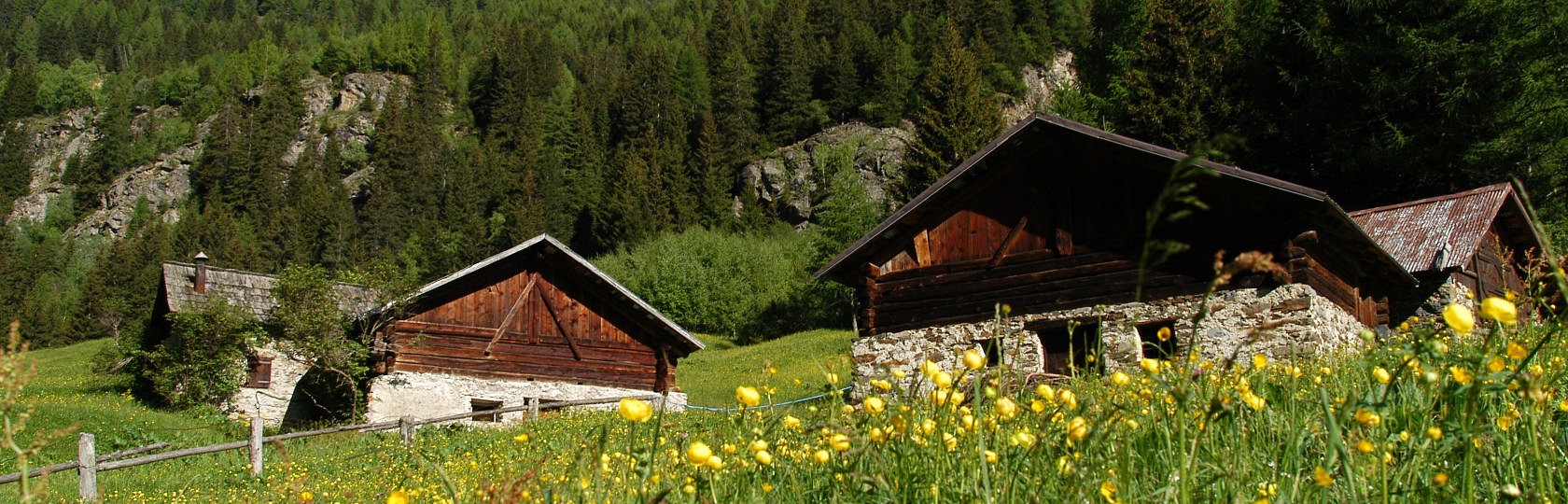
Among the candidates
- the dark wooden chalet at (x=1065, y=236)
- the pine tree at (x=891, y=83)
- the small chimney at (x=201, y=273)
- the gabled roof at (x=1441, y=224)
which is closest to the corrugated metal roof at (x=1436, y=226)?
the gabled roof at (x=1441, y=224)

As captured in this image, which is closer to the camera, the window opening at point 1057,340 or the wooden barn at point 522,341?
the window opening at point 1057,340

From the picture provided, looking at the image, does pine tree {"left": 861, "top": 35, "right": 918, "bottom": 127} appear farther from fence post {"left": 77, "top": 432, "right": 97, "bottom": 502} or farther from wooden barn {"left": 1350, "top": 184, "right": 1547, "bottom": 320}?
fence post {"left": 77, "top": 432, "right": 97, "bottom": 502}

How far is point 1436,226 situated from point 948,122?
1091 inches

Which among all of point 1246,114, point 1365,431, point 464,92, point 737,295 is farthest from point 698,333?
point 464,92

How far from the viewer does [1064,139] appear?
15.7 metres

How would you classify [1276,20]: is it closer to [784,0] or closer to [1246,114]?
[1246,114]

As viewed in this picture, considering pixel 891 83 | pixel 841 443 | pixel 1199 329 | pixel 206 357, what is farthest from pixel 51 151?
pixel 841 443

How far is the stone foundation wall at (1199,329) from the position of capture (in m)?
14.0

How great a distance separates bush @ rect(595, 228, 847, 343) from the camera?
50.4 m

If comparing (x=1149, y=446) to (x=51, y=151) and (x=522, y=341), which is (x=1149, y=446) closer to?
(x=522, y=341)

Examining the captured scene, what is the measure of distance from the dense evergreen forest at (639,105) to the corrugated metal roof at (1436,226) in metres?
4.37

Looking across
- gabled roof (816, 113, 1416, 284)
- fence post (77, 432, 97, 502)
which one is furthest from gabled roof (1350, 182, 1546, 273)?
fence post (77, 432, 97, 502)

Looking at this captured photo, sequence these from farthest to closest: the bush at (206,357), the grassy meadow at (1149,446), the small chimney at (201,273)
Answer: the small chimney at (201,273) < the bush at (206,357) < the grassy meadow at (1149,446)

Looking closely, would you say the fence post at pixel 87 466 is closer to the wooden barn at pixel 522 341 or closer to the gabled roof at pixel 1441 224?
the wooden barn at pixel 522 341
